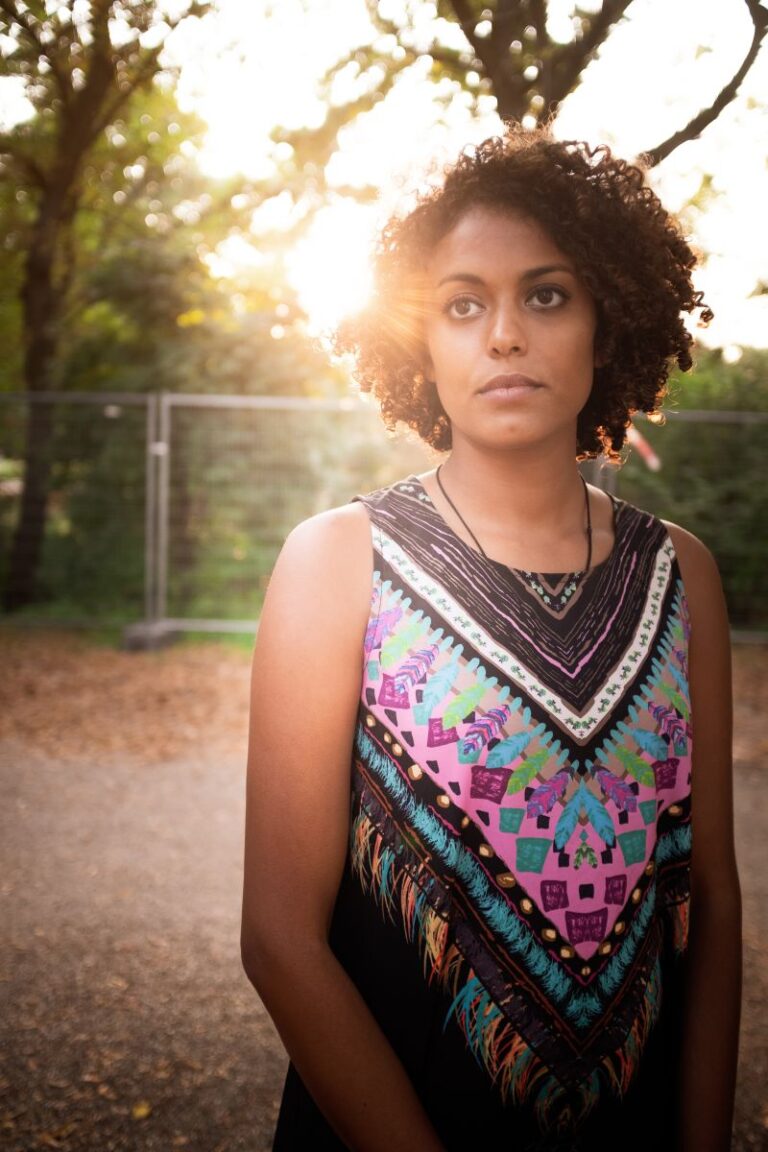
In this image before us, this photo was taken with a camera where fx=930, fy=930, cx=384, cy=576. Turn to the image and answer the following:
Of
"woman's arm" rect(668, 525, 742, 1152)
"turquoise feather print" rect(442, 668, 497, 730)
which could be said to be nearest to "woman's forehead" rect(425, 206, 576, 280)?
"woman's arm" rect(668, 525, 742, 1152)

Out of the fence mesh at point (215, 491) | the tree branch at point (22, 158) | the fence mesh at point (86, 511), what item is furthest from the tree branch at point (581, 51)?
the tree branch at point (22, 158)

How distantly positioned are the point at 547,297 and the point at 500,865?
2.99 ft

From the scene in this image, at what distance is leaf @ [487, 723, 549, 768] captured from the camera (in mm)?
1318

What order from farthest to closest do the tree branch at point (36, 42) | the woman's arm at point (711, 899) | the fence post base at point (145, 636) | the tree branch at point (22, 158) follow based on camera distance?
the tree branch at point (22, 158) < the fence post base at point (145, 636) < the tree branch at point (36, 42) < the woman's arm at point (711, 899)

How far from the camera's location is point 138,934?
3.66 meters

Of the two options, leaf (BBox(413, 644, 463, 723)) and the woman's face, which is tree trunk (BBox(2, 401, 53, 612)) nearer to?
the woman's face

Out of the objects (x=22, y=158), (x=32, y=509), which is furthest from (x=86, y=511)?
(x=22, y=158)

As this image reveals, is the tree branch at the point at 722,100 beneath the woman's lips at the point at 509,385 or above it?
above

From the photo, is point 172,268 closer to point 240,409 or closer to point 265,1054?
point 240,409

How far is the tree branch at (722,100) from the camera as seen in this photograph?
2449 mm

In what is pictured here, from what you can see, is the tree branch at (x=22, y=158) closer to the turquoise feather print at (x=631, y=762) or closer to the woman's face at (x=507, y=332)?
the woman's face at (x=507, y=332)

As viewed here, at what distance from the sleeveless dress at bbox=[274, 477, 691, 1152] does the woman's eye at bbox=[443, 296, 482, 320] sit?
414 mm

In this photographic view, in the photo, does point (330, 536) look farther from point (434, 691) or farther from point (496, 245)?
point (496, 245)

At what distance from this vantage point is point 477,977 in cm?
134
